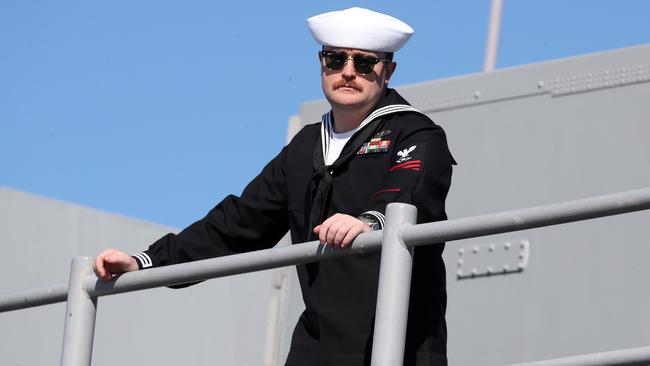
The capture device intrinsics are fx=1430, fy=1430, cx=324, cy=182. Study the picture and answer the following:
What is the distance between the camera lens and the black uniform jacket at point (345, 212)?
11.1 feet

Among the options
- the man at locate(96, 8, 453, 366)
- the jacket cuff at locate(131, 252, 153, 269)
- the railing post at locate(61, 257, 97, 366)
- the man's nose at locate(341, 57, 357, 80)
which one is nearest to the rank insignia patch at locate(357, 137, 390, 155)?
the man at locate(96, 8, 453, 366)

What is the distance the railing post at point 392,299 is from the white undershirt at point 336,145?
2.34ft

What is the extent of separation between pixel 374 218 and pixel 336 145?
47cm

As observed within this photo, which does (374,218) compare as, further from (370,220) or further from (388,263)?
(388,263)

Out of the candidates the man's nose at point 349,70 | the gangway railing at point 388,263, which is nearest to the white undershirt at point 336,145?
the man's nose at point 349,70

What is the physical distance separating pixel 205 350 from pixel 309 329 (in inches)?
151

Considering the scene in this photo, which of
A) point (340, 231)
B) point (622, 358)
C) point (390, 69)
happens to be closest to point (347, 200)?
point (390, 69)

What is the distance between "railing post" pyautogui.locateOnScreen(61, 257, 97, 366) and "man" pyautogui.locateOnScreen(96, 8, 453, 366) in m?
0.08

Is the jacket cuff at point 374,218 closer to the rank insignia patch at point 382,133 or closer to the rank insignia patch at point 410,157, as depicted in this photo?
the rank insignia patch at point 410,157

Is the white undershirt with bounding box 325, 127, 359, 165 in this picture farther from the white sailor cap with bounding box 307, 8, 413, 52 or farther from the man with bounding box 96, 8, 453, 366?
the white sailor cap with bounding box 307, 8, 413, 52

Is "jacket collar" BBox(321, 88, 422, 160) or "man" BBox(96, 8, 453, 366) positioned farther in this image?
"jacket collar" BBox(321, 88, 422, 160)

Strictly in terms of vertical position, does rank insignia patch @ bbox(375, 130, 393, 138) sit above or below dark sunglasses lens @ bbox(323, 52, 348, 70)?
below

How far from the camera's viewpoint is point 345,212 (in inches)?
139

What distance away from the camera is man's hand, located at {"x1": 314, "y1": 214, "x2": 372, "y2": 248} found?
3.02 metres
